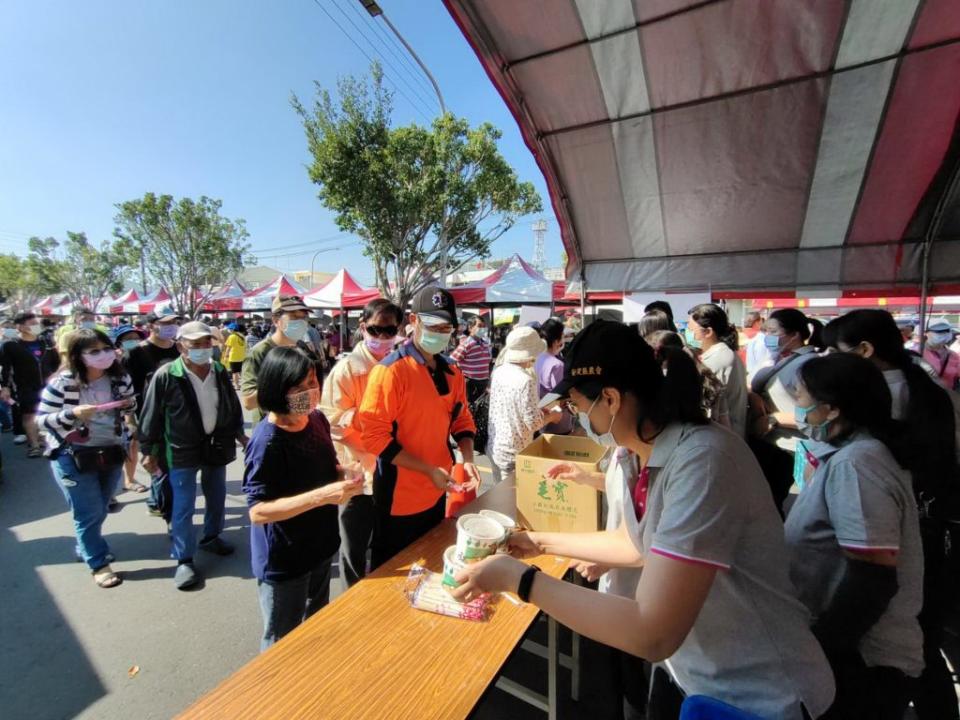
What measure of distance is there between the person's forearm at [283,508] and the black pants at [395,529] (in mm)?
550

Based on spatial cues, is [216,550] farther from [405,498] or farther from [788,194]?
[788,194]

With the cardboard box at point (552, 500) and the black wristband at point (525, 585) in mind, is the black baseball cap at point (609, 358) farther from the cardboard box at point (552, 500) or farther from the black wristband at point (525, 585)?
the cardboard box at point (552, 500)

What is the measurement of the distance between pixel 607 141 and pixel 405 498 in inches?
114

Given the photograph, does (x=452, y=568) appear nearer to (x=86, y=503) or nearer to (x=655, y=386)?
(x=655, y=386)

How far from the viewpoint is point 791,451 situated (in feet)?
9.75

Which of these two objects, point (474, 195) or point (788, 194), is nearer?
point (788, 194)

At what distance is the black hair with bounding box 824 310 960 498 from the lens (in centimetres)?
152

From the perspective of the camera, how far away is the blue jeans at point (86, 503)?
3.00m

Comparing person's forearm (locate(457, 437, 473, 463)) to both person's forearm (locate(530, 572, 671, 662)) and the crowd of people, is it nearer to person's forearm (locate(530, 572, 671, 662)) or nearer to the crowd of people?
the crowd of people

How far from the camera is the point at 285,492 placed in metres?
1.76

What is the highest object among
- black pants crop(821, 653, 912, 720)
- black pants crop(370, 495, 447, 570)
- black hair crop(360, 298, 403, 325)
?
black hair crop(360, 298, 403, 325)

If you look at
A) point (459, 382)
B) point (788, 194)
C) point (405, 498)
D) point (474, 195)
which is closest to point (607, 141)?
point (788, 194)

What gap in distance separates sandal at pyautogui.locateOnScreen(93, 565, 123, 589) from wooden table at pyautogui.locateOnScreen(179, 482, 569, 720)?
2790 millimetres

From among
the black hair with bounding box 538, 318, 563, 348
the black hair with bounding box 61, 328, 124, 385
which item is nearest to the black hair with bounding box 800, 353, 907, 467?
the black hair with bounding box 538, 318, 563, 348
